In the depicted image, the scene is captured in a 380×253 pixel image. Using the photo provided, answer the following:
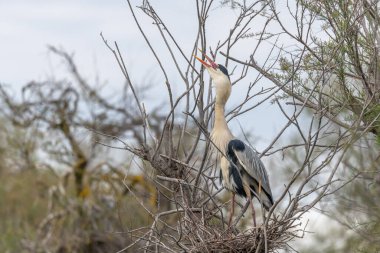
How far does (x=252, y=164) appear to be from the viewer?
539 cm

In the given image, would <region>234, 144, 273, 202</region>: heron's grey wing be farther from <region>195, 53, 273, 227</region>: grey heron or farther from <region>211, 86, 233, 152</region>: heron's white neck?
<region>211, 86, 233, 152</region>: heron's white neck

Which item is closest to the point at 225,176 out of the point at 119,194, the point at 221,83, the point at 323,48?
the point at 221,83

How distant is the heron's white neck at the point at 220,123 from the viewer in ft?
17.4

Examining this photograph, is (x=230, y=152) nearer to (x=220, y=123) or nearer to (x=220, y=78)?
(x=220, y=123)

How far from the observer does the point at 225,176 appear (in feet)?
17.8

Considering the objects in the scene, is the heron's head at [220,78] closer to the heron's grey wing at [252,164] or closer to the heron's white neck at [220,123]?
the heron's white neck at [220,123]

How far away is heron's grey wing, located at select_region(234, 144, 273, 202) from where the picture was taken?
17.5ft

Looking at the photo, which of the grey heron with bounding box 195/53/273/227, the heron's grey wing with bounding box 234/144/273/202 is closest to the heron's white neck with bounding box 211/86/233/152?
the grey heron with bounding box 195/53/273/227

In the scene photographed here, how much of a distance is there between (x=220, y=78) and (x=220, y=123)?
0.29 meters

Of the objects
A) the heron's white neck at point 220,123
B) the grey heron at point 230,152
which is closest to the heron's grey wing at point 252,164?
the grey heron at point 230,152

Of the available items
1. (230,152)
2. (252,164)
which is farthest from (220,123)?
(252,164)

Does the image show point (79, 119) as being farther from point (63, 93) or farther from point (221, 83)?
point (221, 83)

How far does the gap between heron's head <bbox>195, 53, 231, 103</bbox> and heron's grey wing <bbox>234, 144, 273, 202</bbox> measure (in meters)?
0.35

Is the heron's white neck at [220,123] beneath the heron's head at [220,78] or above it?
beneath
